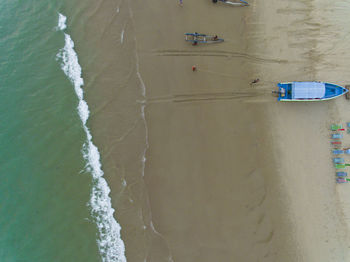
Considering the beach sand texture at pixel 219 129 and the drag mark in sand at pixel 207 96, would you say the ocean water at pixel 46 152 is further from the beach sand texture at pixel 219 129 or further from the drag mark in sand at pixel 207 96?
the drag mark in sand at pixel 207 96

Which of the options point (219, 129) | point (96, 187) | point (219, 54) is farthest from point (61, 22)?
point (219, 129)

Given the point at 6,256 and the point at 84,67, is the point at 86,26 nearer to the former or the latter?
the point at 84,67

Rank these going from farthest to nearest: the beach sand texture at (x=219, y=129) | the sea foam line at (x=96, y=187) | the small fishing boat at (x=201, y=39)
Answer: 1. the small fishing boat at (x=201, y=39)
2. the beach sand texture at (x=219, y=129)
3. the sea foam line at (x=96, y=187)

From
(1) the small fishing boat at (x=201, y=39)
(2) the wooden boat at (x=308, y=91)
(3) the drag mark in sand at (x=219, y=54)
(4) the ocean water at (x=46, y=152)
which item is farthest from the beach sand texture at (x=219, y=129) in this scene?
(4) the ocean water at (x=46, y=152)

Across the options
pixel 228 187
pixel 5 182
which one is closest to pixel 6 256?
pixel 5 182

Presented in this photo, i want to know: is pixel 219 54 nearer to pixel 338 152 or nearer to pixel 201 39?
pixel 201 39

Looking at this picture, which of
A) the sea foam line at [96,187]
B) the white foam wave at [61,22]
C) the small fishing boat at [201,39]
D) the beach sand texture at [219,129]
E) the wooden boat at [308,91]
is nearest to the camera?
the sea foam line at [96,187]
